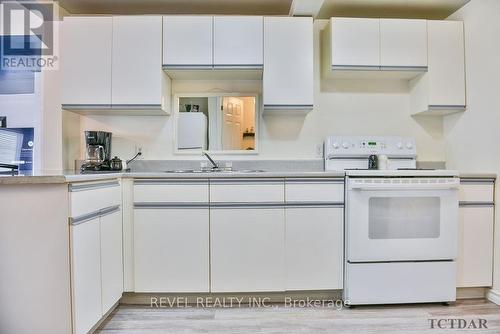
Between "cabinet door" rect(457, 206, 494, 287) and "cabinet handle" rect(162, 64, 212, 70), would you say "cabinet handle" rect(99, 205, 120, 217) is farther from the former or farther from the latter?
"cabinet door" rect(457, 206, 494, 287)

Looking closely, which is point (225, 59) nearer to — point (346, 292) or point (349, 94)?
point (349, 94)

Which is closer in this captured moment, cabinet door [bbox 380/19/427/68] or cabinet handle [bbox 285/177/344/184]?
cabinet handle [bbox 285/177/344/184]

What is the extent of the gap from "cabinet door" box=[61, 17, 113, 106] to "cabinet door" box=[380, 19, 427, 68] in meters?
2.14

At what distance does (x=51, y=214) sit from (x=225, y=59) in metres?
1.58

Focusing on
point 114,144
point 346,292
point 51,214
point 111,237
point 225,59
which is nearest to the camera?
point 51,214

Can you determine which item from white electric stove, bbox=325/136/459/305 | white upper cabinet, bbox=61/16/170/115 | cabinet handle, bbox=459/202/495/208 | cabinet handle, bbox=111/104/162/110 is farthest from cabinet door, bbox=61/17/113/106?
cabinet handle, bbox=459/202/495/208

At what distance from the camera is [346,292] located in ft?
6.66

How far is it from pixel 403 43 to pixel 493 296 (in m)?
1.98

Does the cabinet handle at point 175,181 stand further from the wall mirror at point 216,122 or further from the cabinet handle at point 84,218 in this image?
the wall mirror at point 216,122

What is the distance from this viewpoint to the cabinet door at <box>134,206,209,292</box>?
2.03 meters

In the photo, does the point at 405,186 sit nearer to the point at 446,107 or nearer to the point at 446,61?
the point at 446,107

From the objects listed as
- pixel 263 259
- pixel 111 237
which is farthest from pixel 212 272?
pixel 111 237

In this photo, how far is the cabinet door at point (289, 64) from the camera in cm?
234

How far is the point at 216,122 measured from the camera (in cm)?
263
